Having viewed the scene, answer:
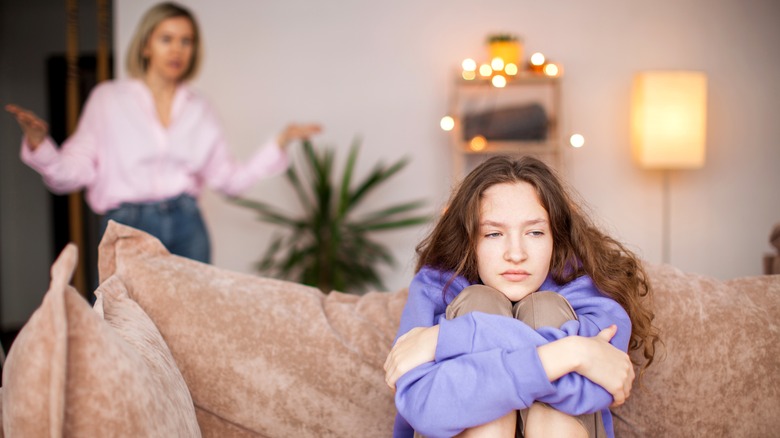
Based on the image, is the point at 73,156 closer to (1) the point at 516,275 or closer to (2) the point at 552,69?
(1) the point at 516,275

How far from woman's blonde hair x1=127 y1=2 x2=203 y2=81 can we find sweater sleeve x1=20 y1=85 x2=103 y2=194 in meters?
0.17

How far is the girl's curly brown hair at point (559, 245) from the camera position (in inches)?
53.9

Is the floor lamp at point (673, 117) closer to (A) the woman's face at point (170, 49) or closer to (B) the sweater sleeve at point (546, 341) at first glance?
(A) the woman's face at point (170, 49)

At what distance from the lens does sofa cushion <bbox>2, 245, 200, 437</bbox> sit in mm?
920

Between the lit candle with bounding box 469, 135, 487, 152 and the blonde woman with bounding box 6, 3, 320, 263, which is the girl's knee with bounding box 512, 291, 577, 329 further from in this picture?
the lit candle with bounding box 469, 135, 487, 152

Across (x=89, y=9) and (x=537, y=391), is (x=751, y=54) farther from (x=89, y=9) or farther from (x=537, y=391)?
(x=89, y=9)

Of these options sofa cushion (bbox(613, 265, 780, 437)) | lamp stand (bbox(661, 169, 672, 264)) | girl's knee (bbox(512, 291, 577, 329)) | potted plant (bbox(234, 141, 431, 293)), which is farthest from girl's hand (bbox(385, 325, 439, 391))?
lamp stand (bbox(661, 169, 672, 264))

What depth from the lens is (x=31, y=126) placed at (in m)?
2.47

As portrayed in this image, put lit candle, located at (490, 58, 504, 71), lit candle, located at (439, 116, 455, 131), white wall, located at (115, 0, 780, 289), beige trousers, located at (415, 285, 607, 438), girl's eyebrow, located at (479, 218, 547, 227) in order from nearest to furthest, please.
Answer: beige trousers, located at (415, 285, 607, 438) → girl's eyebrow, located at (479, 218, 547, 227) → lit candle, located at (490, 58, 504, 71) → lit candle, located at (439, 116, 455, 131) → white wall, located at (115, 0, 780, 289)

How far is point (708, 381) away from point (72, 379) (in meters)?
1.21

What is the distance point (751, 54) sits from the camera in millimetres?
4293

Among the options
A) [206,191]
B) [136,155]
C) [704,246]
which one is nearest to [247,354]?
[136,155]

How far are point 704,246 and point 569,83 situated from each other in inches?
53.1

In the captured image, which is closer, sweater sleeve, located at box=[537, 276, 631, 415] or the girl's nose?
sweater sleeve, located at box=[537, 276, 631, 415]
